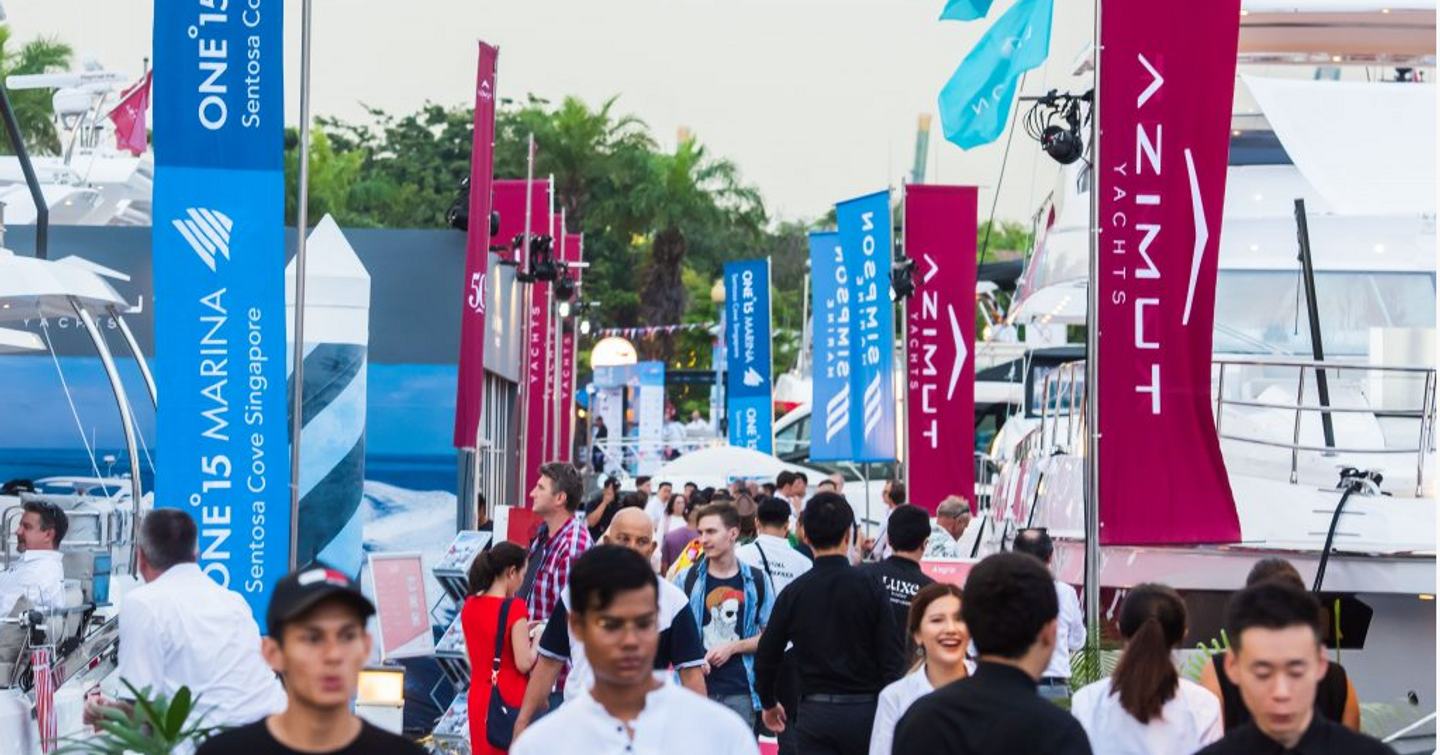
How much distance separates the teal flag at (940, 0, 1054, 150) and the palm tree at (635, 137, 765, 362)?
51130 mm

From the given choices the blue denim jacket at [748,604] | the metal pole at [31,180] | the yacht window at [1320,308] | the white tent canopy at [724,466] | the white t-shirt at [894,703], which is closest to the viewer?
the white t-shirt at [894,703]

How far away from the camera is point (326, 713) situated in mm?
4504

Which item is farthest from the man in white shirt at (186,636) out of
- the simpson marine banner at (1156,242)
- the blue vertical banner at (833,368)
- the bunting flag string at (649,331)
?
the bunting flag string at (649,331)

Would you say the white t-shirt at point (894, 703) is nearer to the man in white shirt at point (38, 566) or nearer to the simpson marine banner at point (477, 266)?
the man in white shirt at point (38, 566)

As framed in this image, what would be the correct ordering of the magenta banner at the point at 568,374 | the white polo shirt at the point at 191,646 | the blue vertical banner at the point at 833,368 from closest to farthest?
1. the white polo shirt at the point at 191,646
2. the blue vertical banner at the point at 833,368
3. the magenta banner at the point at 568,374

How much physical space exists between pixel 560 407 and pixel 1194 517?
2836 cm

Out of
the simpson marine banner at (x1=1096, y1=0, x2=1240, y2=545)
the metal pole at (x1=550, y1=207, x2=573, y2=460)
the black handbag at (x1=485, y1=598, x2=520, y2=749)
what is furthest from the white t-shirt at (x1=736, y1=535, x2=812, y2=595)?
the metal pole at (x1=550, y1=207, x2=573, y2=460)

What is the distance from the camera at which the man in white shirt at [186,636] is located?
780 centimetres

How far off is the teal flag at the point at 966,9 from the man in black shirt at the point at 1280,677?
10.8 meters

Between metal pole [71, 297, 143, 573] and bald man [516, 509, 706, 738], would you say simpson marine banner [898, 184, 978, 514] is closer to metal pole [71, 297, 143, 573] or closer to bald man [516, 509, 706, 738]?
metal pole [71, 297, 143, 573]

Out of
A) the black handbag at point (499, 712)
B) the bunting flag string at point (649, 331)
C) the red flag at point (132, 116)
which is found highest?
the red flag at point (132, 116)

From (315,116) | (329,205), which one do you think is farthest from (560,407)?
(315,116)

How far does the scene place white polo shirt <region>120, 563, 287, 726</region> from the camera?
307 inches

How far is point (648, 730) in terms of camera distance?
4.89 m
